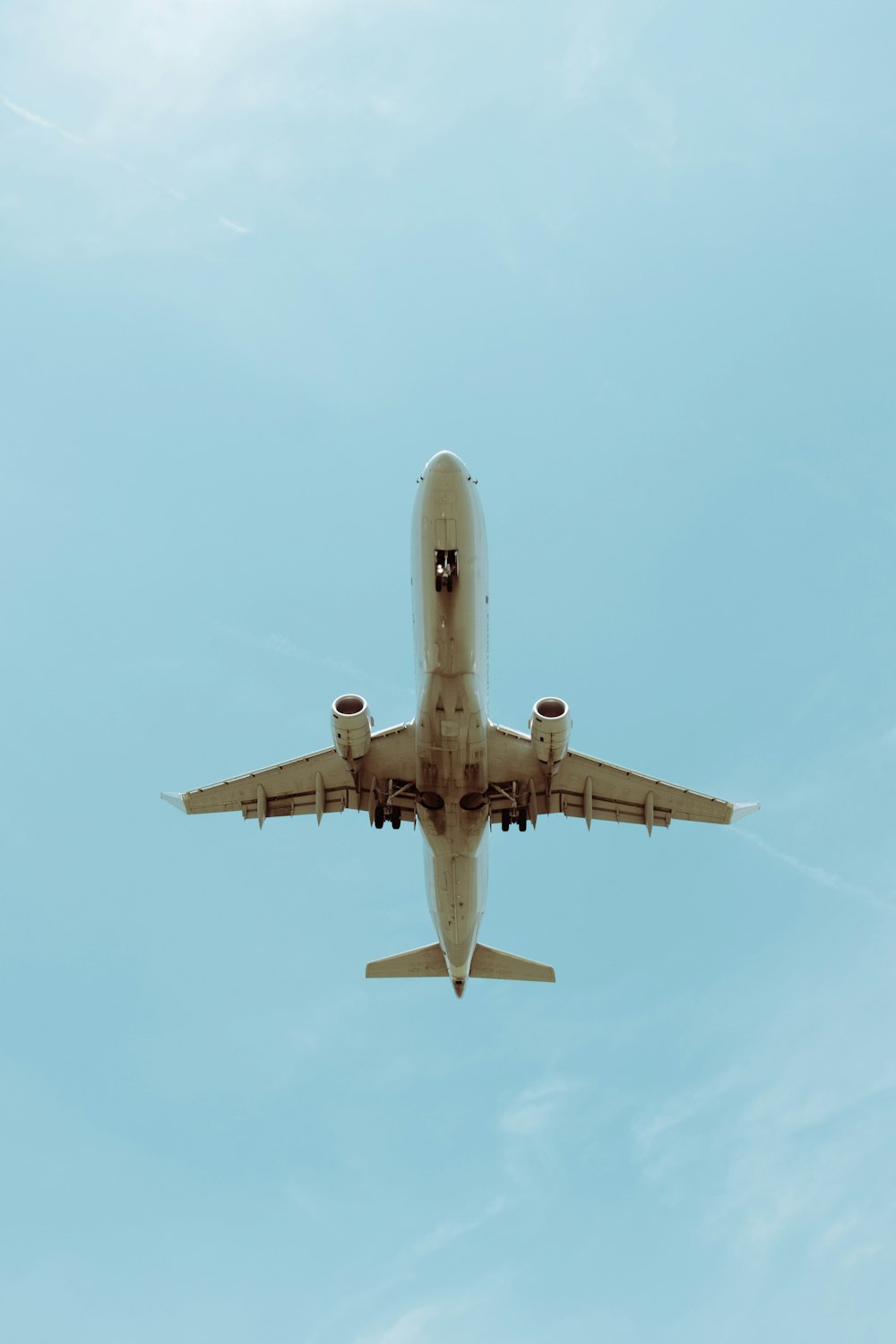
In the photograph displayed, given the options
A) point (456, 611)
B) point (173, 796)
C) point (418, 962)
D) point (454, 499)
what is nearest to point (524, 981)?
A: point (418, 962)

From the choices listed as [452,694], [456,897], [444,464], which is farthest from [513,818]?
[444,464]

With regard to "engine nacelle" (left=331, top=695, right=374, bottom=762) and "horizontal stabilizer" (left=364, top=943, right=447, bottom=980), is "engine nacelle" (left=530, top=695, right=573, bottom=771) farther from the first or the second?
"horizontal stabilizer" (left=364, top=943, right=447, bottom=980)

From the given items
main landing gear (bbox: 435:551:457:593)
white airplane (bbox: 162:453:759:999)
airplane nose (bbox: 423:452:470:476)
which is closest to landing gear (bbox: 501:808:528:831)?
white airplane (bbox: 162:453:759:999)

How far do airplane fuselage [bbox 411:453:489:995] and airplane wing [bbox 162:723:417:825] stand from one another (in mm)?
1812

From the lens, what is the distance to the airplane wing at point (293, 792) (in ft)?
116

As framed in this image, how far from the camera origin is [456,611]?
28875mm

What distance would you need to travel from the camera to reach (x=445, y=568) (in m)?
28.1

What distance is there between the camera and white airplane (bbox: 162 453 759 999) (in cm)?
2866

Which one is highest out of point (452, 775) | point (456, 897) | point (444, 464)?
point (444, 464)

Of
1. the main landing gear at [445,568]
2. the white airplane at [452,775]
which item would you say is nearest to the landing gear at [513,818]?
the white airplane at [452,775]

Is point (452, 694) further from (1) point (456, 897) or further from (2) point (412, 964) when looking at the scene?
(2) point (412, 964)

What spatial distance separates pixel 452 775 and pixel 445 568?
652 cm

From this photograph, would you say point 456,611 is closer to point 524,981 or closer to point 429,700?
point 429,700

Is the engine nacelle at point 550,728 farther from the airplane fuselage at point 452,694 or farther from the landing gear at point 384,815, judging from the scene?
the landing gear at point 384,815
